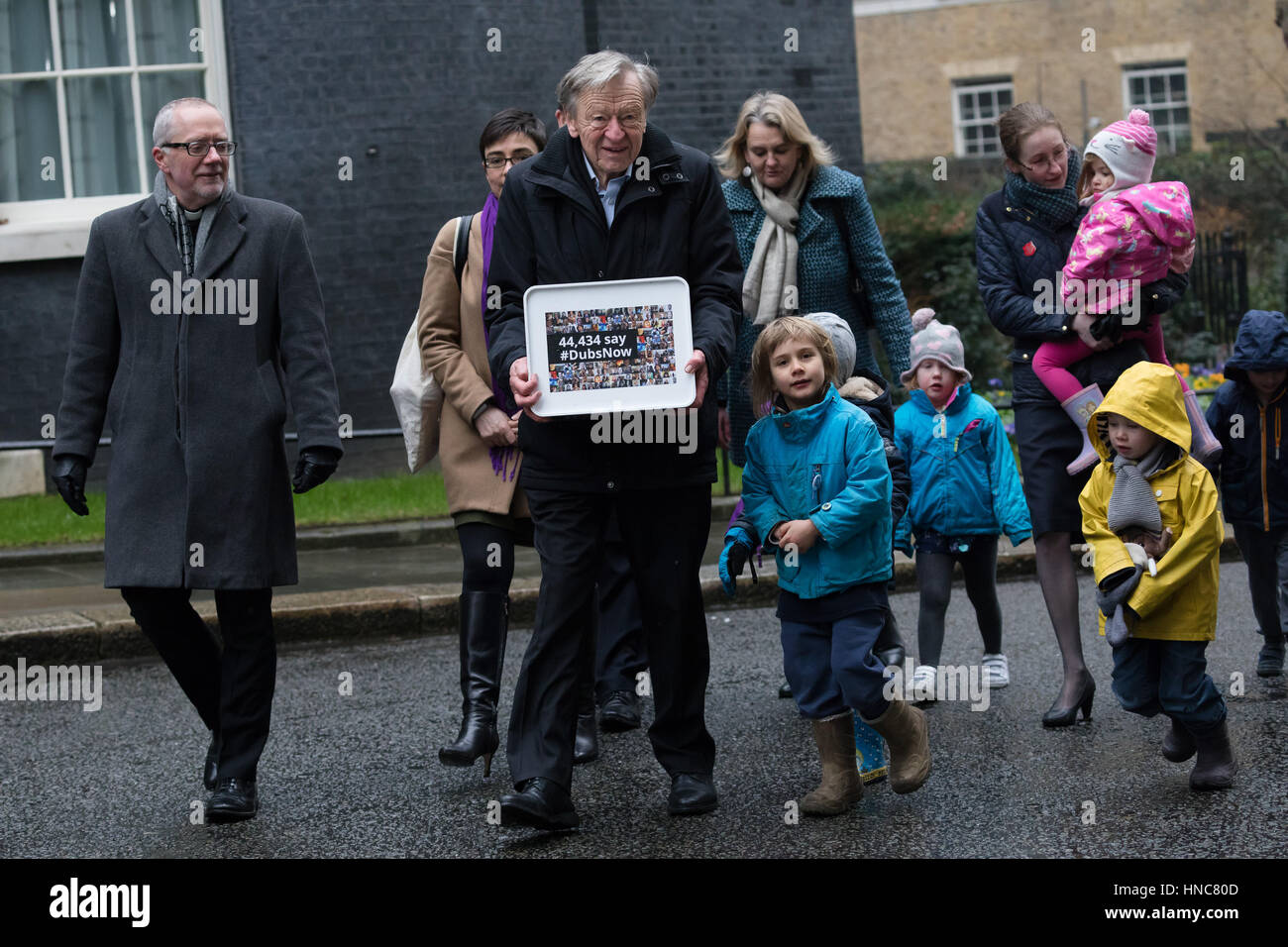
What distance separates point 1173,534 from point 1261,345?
5.66ft

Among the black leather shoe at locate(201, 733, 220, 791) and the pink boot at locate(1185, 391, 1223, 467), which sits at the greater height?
the pink boot at locate(1185, 391, 1223, 467)

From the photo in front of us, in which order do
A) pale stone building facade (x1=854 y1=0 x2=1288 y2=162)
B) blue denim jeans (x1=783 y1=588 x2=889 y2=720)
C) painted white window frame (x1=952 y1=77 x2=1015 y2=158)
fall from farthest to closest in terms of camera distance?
painted white window frame (x1=952 y1=77 x2=1015 y2=158)
pale stone building facade (x1=854 y1=0 x2=1288 y2=162)
blue denim jeans (x1=783 y1=588 x2=889 y2=720)

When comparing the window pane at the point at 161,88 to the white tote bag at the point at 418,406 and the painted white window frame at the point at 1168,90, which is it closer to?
the white tote bag at the point at 418,406

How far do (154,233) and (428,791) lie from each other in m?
1.95

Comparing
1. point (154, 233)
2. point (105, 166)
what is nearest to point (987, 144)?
point (105, 166)

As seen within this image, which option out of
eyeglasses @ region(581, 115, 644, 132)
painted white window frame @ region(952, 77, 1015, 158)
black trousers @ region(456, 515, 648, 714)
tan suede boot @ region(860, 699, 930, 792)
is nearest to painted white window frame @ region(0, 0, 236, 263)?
black trousers @ region(456, 515, 648, 714)

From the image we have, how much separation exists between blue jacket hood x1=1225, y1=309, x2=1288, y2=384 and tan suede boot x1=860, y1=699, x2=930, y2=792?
2.32m

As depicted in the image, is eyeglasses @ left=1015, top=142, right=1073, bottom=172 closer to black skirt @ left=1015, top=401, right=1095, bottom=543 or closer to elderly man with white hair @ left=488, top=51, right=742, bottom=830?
black skirt @ left=1015, top=401, right=1095, bottom=543

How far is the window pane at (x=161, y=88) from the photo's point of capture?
1417 cm

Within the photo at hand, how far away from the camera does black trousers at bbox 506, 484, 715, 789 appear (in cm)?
483

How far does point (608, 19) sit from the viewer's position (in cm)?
1495

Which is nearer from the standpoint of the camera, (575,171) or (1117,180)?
(575,171)
